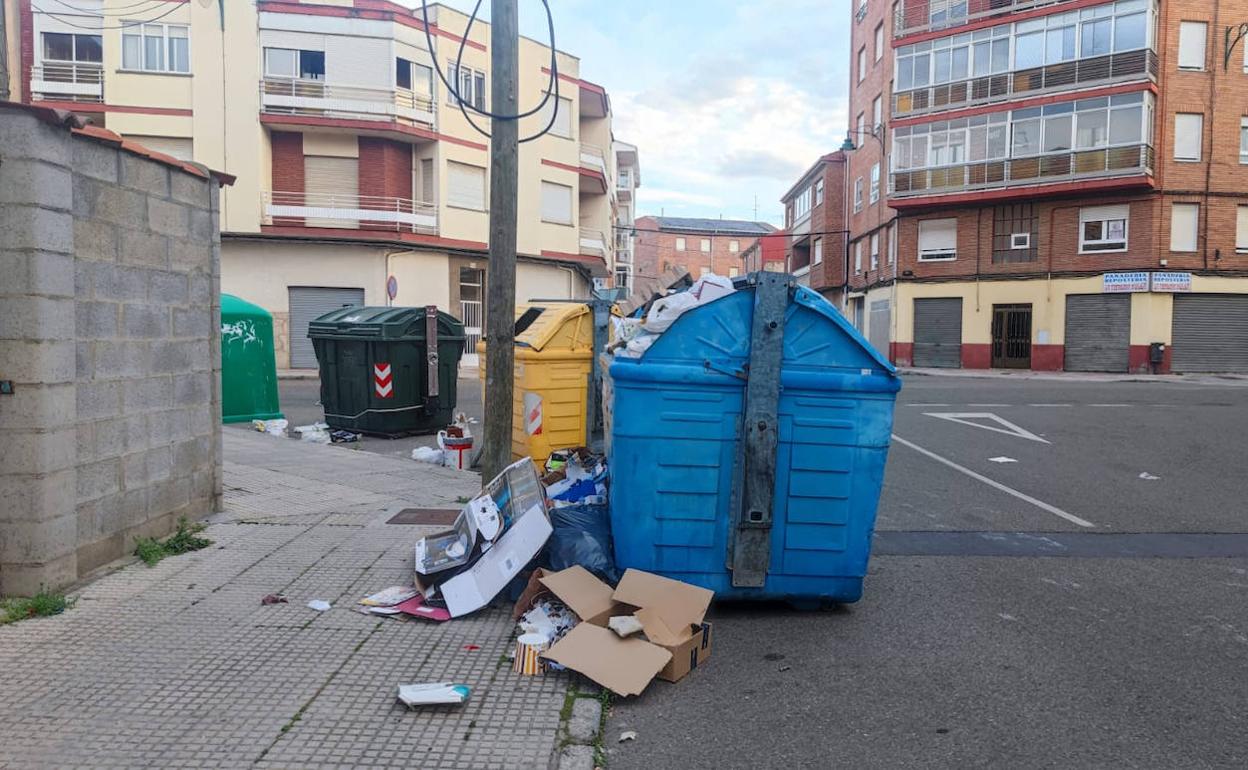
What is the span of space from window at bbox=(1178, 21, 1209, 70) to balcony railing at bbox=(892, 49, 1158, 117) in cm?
A: 106

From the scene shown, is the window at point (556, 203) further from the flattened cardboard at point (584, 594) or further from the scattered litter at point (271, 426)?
the flattened cardboard at point (584, 594)

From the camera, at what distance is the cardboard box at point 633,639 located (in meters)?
3.62

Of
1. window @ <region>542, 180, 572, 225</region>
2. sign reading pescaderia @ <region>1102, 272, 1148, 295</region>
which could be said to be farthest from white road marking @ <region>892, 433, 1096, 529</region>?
window @ <region>542, 180, 572, 225</region>

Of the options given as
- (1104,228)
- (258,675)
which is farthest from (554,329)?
(1104,228)

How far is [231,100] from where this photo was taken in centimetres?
2719

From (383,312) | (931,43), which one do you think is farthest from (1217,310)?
(383,312)

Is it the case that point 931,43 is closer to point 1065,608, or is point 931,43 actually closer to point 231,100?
point 231,100

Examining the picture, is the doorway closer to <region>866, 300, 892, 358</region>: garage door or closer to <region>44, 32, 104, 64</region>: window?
<region>866, 300, 892, 358</region>: garage door

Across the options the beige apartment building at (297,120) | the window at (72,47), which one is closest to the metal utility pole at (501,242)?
the beige apartment building at (297,120)

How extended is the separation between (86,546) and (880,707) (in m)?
4.13

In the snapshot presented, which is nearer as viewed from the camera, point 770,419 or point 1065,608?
point 770,419

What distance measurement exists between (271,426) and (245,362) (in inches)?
39.8

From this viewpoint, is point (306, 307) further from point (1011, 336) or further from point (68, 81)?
point (1011, 336)

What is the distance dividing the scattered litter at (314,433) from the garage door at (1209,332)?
28.7 m
